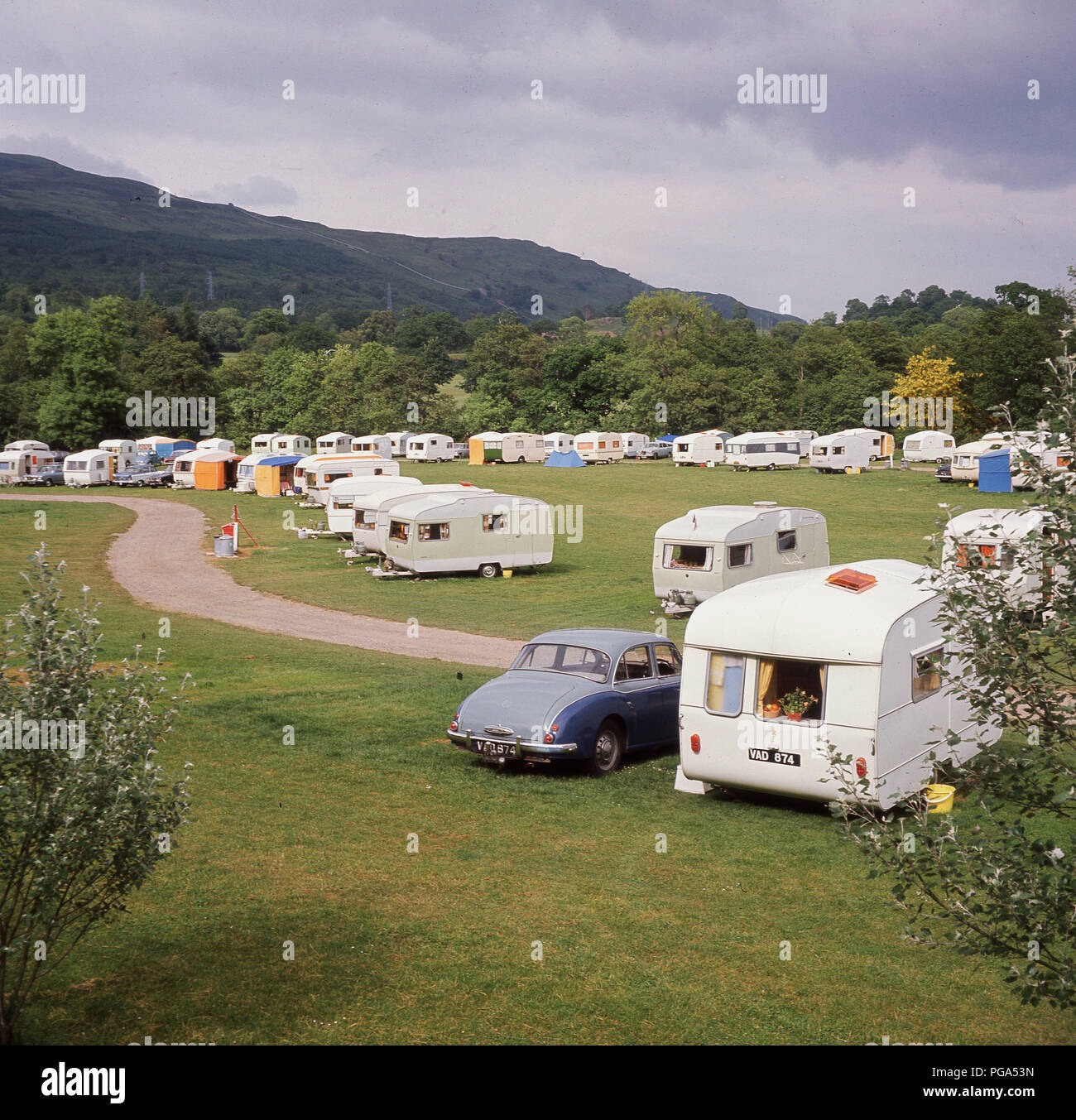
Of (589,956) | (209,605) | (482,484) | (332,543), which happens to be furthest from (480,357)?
(589,956)

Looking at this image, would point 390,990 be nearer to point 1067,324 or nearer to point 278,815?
point 278,815

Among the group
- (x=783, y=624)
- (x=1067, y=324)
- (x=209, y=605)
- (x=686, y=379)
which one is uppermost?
(x=686, y=379)

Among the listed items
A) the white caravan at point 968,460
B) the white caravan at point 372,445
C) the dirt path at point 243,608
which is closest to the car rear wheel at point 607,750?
the dirt path at point 243,608

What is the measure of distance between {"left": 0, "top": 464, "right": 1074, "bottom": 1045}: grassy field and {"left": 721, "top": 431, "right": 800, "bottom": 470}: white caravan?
66.5 m

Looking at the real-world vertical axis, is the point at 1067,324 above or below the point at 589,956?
above

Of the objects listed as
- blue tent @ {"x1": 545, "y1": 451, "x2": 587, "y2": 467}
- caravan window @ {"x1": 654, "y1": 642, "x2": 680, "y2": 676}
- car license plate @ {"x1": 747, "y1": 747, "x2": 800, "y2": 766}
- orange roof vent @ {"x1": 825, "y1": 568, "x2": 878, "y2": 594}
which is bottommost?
car license plate @ {"x1": 747, "y1": 747, "x2": 800, "y2": 766}

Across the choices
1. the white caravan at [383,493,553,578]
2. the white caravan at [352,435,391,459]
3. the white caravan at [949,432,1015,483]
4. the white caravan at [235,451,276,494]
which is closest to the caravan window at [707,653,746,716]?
the white caravan at [383,493,553,578]

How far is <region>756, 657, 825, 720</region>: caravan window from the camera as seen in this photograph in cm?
1255

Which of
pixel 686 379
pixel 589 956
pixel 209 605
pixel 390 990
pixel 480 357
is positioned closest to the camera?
pixel 390 990

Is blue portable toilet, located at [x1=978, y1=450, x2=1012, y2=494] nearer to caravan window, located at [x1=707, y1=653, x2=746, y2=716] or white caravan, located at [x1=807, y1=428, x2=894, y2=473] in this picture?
white caravan, located at [x1=807, y1=428, x2=894, y2=473]

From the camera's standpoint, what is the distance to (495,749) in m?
14.0

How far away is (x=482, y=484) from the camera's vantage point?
238ft
